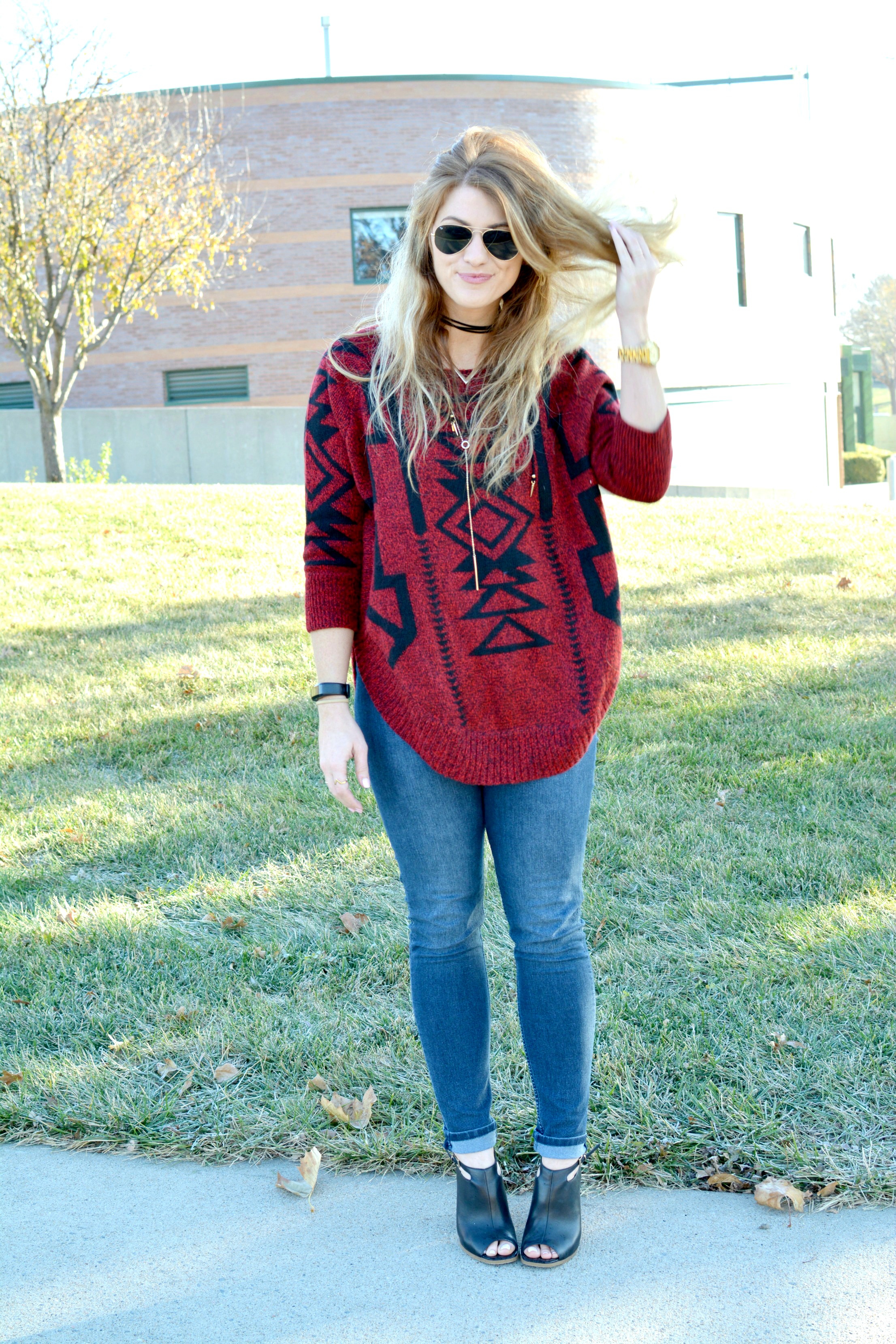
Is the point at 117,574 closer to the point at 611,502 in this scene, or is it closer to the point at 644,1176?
the point at 611,502

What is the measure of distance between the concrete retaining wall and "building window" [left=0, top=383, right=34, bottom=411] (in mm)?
5231

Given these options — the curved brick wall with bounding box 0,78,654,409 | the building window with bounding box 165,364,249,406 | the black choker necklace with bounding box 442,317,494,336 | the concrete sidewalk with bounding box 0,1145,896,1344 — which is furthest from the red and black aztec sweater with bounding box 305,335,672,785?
the building window with bounding box 165,364,249,406

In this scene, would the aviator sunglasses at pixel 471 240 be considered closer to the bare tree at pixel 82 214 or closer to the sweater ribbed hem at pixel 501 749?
the sweater ribbed hem at pixel 501 749

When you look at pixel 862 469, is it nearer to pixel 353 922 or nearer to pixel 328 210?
pixel 328 210

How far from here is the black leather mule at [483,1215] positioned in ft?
7.51

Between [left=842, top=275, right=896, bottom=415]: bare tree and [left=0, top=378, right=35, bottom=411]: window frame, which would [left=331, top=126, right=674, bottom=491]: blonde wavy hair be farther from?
[left=842, top=275, right=896, bottom=415]: bare tree

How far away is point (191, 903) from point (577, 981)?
205cm

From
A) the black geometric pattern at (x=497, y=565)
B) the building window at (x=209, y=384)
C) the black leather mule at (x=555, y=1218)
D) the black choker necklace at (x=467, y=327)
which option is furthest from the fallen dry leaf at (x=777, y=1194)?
the building window at (x=209, y=384)

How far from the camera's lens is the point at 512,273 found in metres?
2.13

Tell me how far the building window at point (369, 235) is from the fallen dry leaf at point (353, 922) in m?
22.1

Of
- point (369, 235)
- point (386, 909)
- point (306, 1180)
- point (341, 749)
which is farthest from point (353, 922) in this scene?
point (369, 235)

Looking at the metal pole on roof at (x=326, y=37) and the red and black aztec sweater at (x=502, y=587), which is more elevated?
the metal pole on roof at (x=326, y=37)

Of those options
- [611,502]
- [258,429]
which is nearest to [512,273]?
[611,502]

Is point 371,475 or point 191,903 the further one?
point 191,903
